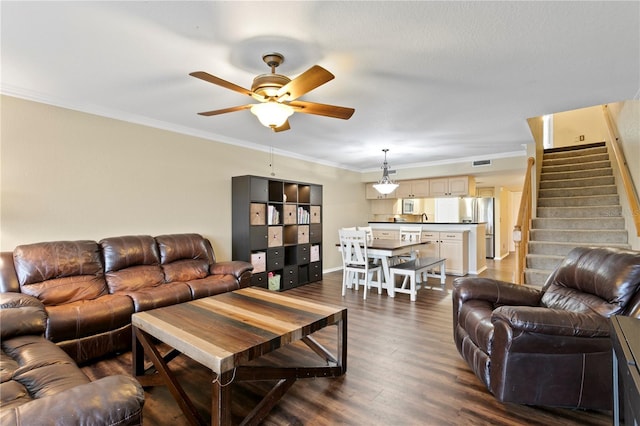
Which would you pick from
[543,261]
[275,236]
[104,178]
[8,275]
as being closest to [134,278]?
[8,275]

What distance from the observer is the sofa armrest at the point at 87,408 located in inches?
35.5

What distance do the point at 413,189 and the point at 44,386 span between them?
6.86 meters

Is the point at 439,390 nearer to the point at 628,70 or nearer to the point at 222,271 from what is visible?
the point at 222,271

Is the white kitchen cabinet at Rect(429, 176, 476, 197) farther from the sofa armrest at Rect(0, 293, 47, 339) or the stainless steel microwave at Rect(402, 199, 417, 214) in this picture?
the sofa armrest at Rect(0, 293, 47, 339)

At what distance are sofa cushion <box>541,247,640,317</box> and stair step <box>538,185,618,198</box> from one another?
3.38 m

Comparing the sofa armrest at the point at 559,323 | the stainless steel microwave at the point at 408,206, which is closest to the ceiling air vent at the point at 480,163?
the stainless steel microwave at the point at 408,206

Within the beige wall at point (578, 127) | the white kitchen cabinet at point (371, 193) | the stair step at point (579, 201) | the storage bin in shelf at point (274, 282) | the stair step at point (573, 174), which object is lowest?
the storage bin in shelf at point (274, 282)

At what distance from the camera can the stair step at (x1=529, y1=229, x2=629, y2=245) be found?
397 cm

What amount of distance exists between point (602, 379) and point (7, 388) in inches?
121

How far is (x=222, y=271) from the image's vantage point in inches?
148

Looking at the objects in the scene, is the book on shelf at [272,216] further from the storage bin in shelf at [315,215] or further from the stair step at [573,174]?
the stair step at [573,174]

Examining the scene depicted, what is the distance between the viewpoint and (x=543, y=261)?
4016 mm

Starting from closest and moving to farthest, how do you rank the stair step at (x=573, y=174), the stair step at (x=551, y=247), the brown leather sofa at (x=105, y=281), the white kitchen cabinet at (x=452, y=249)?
the brown leather sofa at (x=105, y=281) < the stair step at (x=551, y=247) < the stair step at (x=573, y=174) < the white kitchen cabinet at (x=452, y=249)

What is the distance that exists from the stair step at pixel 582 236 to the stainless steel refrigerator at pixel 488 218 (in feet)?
14.2
